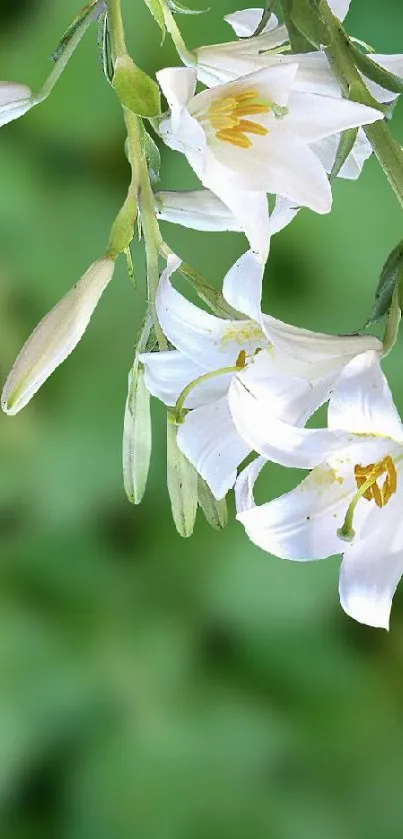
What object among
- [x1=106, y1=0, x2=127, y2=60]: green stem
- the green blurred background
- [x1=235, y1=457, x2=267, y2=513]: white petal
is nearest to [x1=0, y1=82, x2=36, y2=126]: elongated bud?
[x1=106, y1=0, x2=127, y2=60]: green stem

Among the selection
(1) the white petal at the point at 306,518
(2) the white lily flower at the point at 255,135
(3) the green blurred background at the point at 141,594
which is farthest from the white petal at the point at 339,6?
(3) the green blurred background at the point at 141,594

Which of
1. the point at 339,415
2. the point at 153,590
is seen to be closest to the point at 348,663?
the point at 153,590

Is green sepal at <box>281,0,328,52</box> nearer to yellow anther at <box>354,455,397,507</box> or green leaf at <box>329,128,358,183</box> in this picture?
green leaf at <box>329,128,358,183</box>

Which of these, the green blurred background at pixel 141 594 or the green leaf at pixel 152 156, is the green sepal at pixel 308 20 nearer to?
the green leaf at pixel 152 156

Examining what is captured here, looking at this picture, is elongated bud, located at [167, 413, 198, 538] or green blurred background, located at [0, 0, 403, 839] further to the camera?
green blurred background, located at [0, 0, 403, 839]

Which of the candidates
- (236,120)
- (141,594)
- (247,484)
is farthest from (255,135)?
(141,594)

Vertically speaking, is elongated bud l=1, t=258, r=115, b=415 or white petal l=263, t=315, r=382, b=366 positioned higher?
elongated bud l=1, t=258, r=115, b=415

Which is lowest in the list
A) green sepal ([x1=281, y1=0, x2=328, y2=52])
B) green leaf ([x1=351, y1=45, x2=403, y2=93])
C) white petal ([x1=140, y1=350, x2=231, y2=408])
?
white petal ([x1=140, y1=350, x2=231, y2=408])
